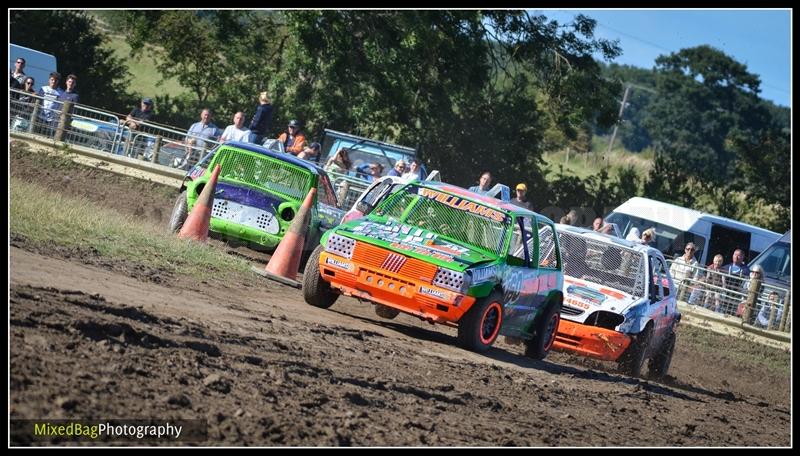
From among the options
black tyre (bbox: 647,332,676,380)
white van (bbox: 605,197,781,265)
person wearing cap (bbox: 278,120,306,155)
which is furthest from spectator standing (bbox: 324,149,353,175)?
black tyre (bbox: 647,332,676,380)

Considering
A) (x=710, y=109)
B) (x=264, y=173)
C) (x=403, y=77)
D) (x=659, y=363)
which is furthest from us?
(x=710, y=109)

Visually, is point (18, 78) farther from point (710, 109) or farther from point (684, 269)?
point (710, 109)

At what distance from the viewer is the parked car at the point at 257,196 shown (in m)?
16.2

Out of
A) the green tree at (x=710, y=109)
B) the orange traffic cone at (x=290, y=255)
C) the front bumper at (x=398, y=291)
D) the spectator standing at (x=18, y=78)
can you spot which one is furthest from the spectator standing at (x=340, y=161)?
the green tree at (x=710, y=109)

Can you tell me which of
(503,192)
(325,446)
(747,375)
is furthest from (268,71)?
(325,446)

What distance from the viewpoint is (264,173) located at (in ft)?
55.2

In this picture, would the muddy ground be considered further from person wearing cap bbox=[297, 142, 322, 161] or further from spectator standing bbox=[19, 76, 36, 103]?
spectator standing bbox=[19, 76, 36, 103]

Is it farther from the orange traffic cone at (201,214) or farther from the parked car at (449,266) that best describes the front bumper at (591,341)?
the orange traffic cone at (201,214)

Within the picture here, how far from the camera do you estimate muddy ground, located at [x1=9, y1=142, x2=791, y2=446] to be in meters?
7.07

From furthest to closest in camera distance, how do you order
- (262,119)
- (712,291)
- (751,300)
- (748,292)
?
1. (712,291)
2. (748,292)
3. (751,300)
4. (262,119)

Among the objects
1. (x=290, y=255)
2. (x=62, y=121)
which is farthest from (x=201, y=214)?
(x=62, y=121)

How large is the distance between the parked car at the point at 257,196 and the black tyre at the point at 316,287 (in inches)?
108

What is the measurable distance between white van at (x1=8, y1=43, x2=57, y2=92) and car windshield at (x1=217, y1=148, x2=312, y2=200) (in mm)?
12915

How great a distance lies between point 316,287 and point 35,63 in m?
17.9
